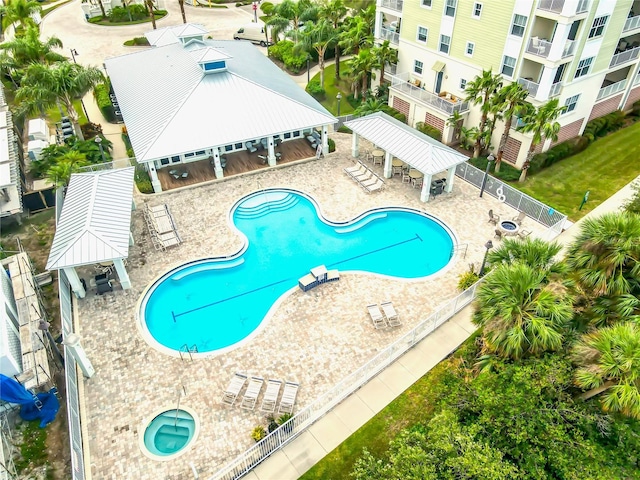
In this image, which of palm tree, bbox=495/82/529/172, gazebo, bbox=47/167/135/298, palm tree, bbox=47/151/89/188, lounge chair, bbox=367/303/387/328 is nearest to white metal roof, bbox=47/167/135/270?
gazebo, bbox=47/167/135/298

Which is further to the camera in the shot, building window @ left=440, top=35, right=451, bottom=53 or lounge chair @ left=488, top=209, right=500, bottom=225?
building window @ left=440, top=35, right=451, bottom=53

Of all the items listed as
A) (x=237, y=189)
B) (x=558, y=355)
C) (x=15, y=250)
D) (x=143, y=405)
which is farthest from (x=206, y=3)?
(x=558, y=355)

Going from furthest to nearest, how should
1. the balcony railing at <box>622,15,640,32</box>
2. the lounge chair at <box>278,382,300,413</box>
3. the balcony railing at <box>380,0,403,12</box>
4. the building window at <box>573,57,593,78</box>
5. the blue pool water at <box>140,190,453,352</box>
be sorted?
the balcony railing at <box>380,0,403,12</box> → the balcony railing at <box>622,15,640,32</box> → the building window at <box>573,57,593,78</box> → the blue pool water at <box>140,190,453,352</box> → the lounge chair at <box>278,382,300,413</box>

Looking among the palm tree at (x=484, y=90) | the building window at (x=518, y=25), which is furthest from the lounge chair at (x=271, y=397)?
the building window at (x=518, y=25)

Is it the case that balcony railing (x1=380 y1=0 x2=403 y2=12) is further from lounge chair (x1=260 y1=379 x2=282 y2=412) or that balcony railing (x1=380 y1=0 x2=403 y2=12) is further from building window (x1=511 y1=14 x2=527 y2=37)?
lounge chair (x1=260 y1=379 x2=282 y2=412)

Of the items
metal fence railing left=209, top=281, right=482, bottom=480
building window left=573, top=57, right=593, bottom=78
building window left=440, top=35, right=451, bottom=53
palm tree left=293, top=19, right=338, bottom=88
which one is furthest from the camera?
palm tree left=293, top=19, right=338, bottom=88

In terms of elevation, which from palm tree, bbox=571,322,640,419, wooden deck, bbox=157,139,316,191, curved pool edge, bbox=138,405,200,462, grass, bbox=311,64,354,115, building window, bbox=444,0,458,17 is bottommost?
curved pool edge, bbox=138,405,200,462

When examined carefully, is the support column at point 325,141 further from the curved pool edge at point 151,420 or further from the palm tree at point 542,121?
the curved pool edge at point 151,420
